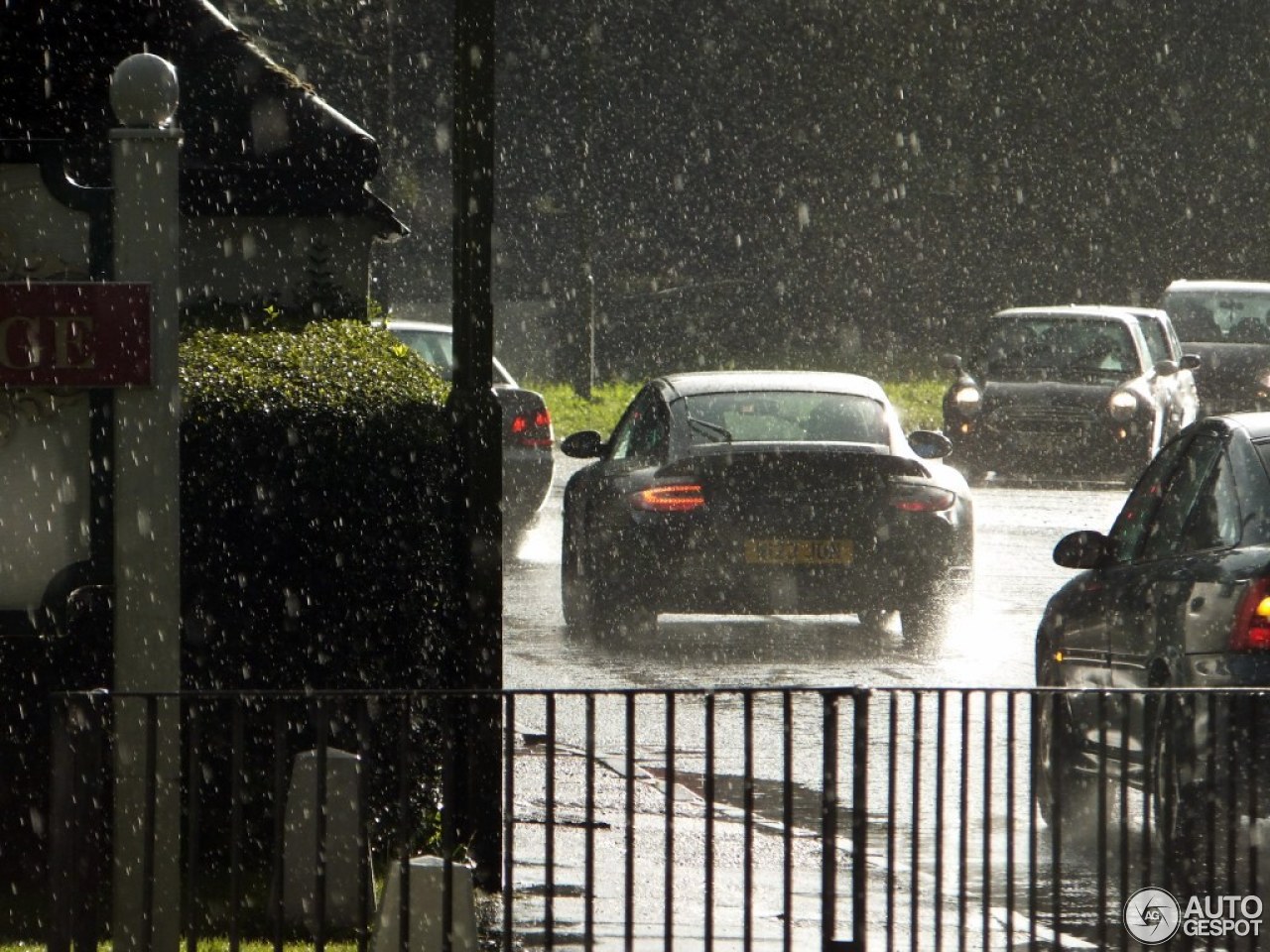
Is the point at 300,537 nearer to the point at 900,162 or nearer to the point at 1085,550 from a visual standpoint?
the point at 1085,550

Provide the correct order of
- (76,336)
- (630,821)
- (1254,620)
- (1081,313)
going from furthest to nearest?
(1081,313) < (1254,620) < (76,336) < (630,821)

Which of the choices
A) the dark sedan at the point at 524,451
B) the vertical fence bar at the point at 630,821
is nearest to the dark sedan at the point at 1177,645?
the vertical fence bar at the point at 630,821

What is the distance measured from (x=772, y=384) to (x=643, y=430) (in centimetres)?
83

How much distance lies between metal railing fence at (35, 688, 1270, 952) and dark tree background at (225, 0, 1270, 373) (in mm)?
40986

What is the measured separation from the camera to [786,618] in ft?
52.3

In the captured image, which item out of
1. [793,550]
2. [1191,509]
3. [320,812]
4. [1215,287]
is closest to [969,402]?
[1215,287]

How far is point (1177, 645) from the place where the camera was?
816 cm

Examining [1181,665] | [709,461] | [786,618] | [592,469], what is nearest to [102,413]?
[1181,665]

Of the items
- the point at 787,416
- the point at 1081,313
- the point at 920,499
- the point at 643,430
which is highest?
the point at 1081,313

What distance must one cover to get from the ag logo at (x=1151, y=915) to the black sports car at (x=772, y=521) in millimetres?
7132

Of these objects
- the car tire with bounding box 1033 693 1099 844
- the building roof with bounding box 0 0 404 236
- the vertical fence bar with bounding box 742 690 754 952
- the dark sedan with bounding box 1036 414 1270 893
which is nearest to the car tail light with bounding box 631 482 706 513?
the building roof with bounding box 0 0 404 236

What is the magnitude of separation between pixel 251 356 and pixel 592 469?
670 centimetres

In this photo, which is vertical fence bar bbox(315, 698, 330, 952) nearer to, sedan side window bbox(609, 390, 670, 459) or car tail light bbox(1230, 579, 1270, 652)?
car tail light bbox(1230, 579, 1270, 652)

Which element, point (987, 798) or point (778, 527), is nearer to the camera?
point (987, 798)
